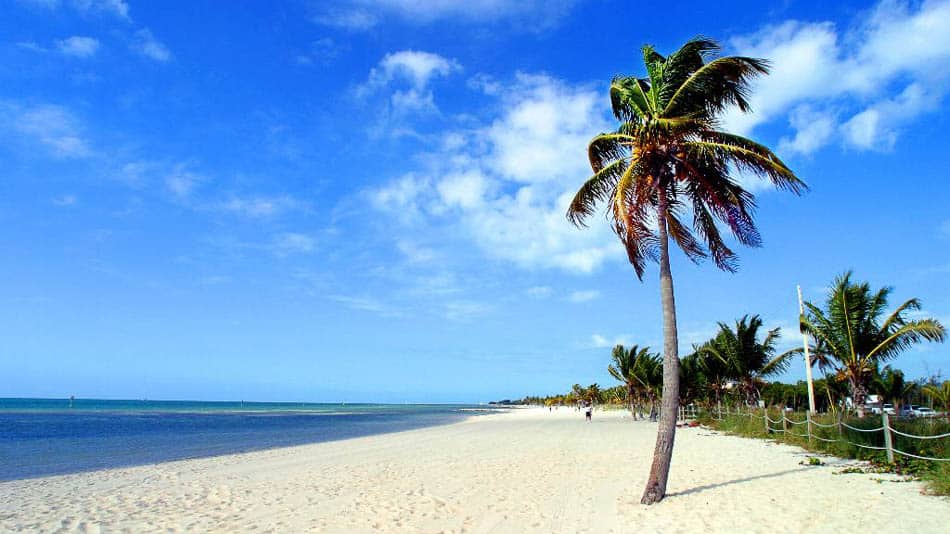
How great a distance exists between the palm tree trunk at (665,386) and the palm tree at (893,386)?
35.1 m

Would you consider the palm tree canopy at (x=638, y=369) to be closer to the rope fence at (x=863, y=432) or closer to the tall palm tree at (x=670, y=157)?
the rope fence at (x=863, y=432)

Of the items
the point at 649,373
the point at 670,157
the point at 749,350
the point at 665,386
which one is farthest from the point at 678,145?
the point at 649,373

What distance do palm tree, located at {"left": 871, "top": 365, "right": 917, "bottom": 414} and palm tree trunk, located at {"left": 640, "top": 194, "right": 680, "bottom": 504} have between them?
35084mm

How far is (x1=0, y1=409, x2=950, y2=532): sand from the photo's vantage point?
7.63 meters

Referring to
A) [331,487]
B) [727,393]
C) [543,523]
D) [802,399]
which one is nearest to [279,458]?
[331,487]

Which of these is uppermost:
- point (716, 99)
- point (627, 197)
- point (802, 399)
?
point (716, 99)

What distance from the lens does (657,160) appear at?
30.0 feet

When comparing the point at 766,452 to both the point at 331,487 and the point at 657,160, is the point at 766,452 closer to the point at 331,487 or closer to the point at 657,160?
the point at 657,160

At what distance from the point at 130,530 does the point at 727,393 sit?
145 feet

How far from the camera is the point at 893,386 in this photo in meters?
37.8

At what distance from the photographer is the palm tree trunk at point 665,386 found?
8.66 m

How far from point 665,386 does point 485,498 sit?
3749mm

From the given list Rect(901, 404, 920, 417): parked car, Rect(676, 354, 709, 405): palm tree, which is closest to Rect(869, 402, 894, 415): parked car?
Rect(901, 404, 920, 417): parked car

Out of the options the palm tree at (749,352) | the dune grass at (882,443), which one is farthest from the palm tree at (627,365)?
the dune grass at (882,443)
